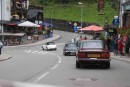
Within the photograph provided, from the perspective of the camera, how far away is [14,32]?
91625mm

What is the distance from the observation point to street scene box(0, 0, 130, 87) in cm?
1719

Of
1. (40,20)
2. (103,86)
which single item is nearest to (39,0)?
(40,20)

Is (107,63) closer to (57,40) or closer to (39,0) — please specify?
(57,40)

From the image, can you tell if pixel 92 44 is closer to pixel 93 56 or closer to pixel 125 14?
pixel 93 56

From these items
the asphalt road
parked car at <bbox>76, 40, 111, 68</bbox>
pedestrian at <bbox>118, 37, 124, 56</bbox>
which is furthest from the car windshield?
pedestrian at <bbox>118, 37, 124, 56</bbox>

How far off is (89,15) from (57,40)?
39883mm

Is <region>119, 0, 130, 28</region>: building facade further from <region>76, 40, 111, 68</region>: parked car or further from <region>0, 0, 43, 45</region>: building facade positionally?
<region>0, 0, 43, 45</region>: building facade

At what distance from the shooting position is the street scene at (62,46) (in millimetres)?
17188

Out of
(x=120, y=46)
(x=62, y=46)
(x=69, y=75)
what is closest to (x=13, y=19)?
(x=62, y=46)

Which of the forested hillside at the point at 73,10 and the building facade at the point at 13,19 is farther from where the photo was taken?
the forested hillside at the point at 73,10

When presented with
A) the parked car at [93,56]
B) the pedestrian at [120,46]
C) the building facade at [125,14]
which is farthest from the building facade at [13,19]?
the parked car at [93,56]

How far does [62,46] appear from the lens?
77438 millimetres

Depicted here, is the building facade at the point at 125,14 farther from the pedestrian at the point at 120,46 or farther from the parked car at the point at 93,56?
the parked car at the point at 93,56

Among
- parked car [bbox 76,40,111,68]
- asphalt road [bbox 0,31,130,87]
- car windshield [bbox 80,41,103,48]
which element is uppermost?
car windshield [bbox 80,41,103,48]
